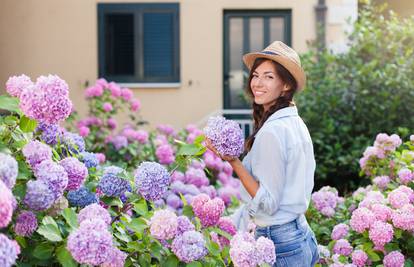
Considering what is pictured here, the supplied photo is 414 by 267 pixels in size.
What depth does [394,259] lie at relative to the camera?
115 inches

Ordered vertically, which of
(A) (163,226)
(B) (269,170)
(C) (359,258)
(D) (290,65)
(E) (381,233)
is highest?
(D) (290,65)

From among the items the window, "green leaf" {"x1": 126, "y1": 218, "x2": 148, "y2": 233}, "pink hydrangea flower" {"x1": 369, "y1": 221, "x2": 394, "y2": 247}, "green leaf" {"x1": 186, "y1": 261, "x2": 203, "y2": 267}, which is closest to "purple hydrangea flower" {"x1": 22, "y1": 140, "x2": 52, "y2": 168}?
"green leaf" {"x1": 126, "y1": 218, "x2": 148, "y2": 233}

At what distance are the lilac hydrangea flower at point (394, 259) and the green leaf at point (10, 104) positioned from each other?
70.6 inches

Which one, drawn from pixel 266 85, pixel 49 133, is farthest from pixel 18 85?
pixel 266 85

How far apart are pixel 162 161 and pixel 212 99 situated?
15.8ft

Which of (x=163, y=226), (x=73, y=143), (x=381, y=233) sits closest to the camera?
(x=163, y=226)

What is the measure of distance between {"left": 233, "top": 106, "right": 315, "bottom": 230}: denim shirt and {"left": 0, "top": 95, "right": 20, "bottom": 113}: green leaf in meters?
0.85

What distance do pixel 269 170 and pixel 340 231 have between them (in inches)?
42.7

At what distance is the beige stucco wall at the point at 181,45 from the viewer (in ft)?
32.4

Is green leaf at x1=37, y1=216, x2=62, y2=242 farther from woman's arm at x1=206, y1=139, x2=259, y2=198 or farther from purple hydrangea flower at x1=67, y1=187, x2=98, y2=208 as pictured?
woman's arm at x1=206, y1=139, x2=259, y2=198

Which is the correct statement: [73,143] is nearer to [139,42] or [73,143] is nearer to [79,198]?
[79,198]

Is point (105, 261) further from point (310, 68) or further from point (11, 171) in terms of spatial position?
point (310, 68)

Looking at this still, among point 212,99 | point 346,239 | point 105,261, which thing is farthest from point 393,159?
point 212,99

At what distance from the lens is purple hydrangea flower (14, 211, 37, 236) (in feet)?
5.59
